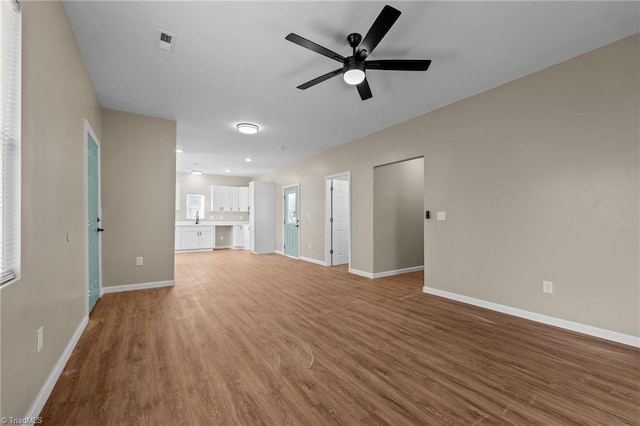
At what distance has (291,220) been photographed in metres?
8.20

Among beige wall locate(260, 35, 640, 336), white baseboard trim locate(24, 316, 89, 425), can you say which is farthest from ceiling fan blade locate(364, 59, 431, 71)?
white baseboard trim locate(24, 316, 89, 425)

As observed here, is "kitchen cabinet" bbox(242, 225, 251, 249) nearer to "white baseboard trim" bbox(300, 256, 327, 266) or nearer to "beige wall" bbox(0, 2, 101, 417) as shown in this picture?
"white baseboard trim" bbox(300, 256, 327, 266)

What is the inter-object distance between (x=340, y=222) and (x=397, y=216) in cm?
155

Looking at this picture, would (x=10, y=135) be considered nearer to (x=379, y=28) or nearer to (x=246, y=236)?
(x=379, y=28)

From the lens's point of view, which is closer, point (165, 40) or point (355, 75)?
point (355, 75)

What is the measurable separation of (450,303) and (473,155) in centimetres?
202

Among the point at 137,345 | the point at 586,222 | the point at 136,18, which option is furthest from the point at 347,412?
the point at 136,18

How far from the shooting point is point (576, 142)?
9.39ft

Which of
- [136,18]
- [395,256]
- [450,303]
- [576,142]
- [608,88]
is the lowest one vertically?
[450,303]

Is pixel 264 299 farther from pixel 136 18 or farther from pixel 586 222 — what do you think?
pixel 586 222

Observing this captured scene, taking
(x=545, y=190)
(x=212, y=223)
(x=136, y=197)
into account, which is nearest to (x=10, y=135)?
(x=136, y=197)

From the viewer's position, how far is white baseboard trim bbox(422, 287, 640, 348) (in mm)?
2549

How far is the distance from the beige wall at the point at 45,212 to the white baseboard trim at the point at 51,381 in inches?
2.0

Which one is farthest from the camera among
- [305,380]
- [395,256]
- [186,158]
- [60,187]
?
[186,158]
